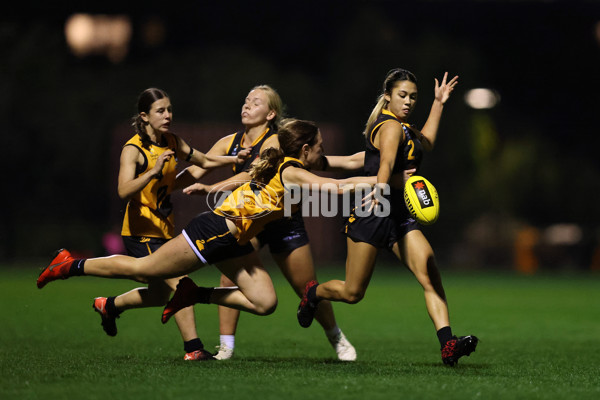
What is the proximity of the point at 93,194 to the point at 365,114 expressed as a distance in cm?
1098

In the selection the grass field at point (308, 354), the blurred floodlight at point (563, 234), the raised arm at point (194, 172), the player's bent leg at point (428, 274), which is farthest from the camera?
the blurred floodlight at point (563, 234)

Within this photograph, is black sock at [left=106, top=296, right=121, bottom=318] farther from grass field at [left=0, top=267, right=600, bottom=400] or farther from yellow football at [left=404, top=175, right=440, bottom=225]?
yellow football at [left=404, top=175, right=440, bottom=225]

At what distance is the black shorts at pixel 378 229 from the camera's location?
21.6ft

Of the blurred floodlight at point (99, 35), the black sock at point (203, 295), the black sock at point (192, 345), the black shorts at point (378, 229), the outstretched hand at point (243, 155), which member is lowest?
the black sock at point (192, 345)

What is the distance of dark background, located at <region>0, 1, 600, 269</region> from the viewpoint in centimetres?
2986

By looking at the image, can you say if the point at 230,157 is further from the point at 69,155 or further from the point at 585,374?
the point at 69,155

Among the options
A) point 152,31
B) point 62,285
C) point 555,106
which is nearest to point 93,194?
point 152,31

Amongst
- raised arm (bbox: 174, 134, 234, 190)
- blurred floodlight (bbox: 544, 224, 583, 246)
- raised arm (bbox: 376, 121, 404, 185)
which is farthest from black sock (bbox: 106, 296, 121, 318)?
blurred floodlight (bbox: 544, 224, 583, 246)

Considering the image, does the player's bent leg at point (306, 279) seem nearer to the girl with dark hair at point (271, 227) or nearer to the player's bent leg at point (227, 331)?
the girl with dark hair at point (271, 227)

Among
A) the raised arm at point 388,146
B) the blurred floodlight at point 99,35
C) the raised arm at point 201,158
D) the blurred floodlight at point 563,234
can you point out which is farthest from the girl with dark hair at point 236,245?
the blurred floodlight at point 99,35

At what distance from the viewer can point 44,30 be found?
107ft

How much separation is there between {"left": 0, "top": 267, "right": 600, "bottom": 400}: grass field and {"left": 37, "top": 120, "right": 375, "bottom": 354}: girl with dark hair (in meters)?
0.54

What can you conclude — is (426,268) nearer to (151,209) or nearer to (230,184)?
(230,184)

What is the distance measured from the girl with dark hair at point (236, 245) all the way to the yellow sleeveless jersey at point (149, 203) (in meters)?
0.46
